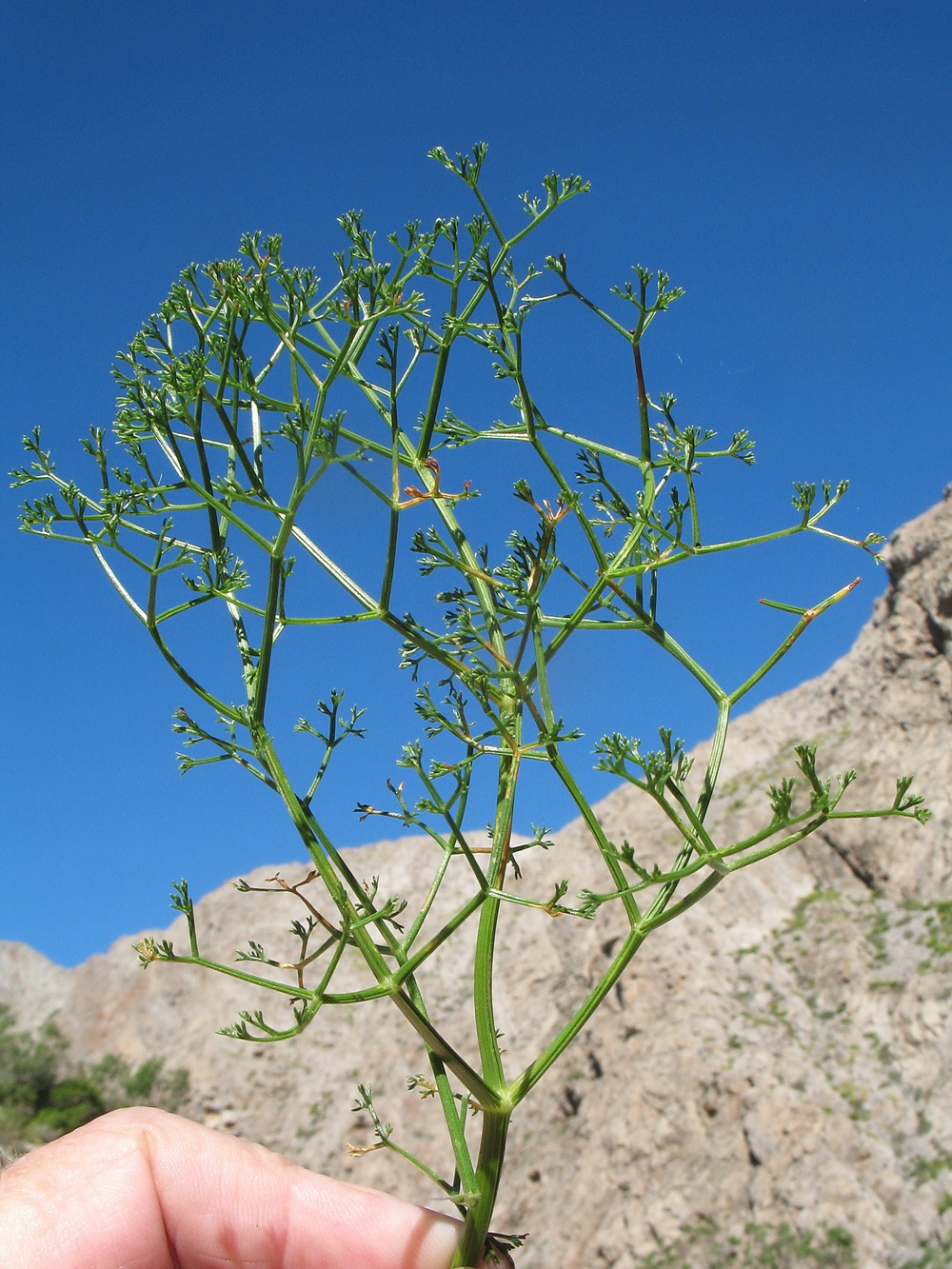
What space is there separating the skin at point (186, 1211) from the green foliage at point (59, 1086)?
1284 inches

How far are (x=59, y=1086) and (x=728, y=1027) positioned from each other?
25.4 m

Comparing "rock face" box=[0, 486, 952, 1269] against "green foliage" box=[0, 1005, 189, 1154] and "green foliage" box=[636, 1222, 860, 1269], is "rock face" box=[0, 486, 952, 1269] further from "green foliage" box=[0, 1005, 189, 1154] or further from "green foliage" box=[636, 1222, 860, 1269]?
"green foliage" box=[0, 1005, 189, 1154]

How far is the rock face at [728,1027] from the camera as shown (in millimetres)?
19828

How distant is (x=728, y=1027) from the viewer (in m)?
23.7

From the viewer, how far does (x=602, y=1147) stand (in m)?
22.5

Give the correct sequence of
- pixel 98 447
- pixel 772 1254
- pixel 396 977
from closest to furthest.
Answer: pixel 396 977
pixel 98 447
pixel 772 1254

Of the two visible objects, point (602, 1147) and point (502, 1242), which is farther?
point (602, 1147)

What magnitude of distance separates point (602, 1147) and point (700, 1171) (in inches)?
109

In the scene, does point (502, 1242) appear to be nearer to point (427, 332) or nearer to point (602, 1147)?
point (427, 332)

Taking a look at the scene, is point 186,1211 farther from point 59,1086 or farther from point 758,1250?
point 59,1086

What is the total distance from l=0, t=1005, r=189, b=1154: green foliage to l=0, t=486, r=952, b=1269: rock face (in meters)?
1.16

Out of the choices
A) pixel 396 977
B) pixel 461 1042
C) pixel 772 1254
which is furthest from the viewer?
pixel 461 1042

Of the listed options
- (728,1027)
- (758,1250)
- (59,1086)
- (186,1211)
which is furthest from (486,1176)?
(59,1086)

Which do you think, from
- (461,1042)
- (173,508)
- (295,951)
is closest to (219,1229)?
(173,508)
